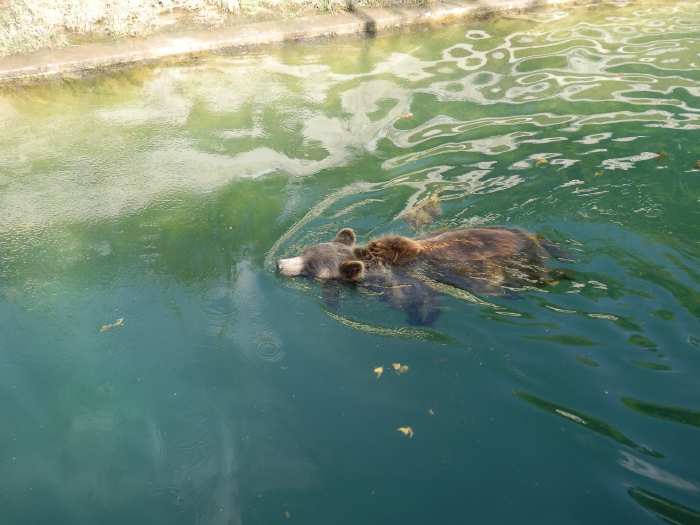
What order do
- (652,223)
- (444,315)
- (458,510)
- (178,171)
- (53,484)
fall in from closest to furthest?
(458,510) < (53,484) < (444,315) < (652,223) < (178,171)

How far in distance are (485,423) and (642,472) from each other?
3.70 ft

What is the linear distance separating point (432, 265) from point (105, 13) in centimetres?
1141

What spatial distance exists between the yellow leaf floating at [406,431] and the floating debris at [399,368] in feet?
2.10

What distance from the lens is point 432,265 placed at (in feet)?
20.9

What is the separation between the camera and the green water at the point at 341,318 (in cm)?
430

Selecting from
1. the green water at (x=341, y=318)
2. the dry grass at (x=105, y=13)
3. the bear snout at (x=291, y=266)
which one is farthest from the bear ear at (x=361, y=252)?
the dry grass at (x=105, y=13)

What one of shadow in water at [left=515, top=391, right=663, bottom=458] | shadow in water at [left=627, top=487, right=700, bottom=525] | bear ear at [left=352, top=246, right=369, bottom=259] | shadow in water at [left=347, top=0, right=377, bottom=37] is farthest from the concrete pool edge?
shadow in water at [left=627, top=487, right=700, bottom=525]

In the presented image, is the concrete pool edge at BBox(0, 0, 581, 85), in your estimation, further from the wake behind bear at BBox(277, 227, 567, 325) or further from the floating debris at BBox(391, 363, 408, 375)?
the floating debris at BBox(391, 363, 408, 375)

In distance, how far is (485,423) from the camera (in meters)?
4.66

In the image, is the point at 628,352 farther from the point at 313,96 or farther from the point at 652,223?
the point at 313,96

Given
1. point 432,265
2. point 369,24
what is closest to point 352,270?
point 432,265

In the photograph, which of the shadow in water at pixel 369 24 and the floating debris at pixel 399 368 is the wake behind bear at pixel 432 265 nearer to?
the floating debris at pixel 399 368

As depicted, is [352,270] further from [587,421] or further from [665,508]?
[665,508]

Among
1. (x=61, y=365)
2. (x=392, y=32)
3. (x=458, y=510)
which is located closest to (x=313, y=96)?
(x=392, y=32)
